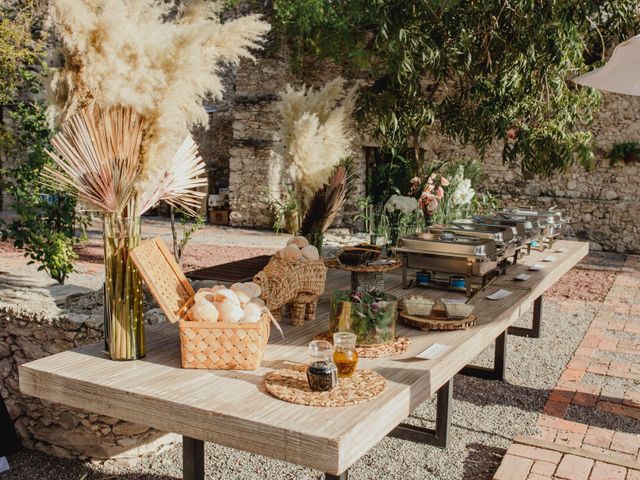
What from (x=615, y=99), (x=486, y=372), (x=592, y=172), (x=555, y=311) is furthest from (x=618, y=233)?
(x=486, y=372)

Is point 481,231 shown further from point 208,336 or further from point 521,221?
point 208,336

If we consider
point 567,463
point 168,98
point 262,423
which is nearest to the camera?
point 262,423

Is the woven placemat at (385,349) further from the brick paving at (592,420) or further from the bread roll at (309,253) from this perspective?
the brick paving at (592,420)

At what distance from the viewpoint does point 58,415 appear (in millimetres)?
3279

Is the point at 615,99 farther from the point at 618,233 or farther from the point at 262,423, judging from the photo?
the point at 262,423

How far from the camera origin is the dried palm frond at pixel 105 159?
6.17 ft

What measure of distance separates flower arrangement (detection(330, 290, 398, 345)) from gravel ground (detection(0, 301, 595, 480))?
1.06 meters

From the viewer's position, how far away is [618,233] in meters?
10.2

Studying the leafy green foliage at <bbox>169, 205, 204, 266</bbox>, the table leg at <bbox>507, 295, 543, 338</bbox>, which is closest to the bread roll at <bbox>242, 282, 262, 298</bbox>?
the leafy green foliage at <bbox>169, 205, 204, 266</bbox>

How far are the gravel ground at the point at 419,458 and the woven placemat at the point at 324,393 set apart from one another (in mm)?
1236

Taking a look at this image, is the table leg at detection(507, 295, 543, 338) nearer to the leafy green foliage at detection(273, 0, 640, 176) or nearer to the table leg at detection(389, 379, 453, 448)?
the leafy green foliage at detection(273, 0, 640, 176)

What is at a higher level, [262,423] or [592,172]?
[592,172]

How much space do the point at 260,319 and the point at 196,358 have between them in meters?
0.22

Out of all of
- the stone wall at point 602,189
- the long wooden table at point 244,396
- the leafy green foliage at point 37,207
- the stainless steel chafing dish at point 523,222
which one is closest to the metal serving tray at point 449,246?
the long wooden table at point 244,396
